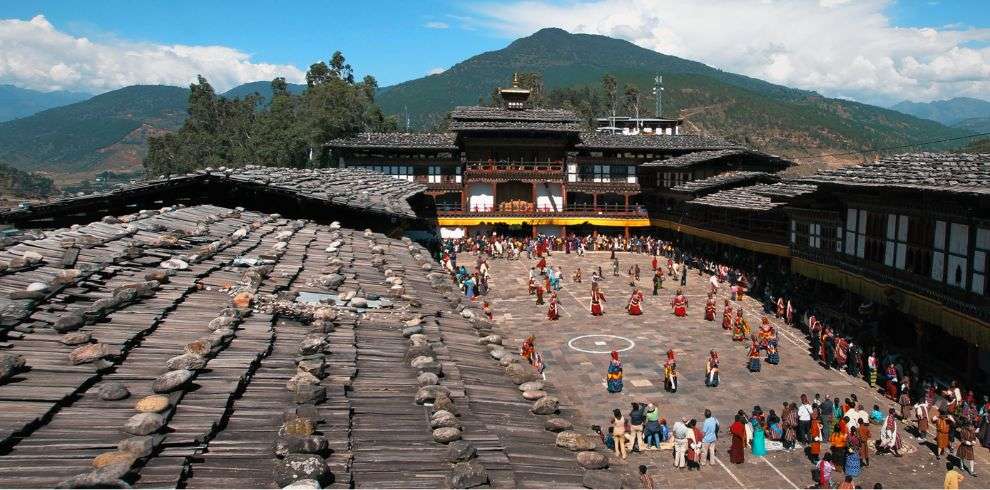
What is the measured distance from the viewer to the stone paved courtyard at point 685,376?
14422 mm

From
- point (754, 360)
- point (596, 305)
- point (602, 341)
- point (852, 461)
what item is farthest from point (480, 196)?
point (852, 461)

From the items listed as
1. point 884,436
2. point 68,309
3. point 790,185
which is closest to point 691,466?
point 884,436

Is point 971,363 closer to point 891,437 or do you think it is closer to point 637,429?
point 891,437

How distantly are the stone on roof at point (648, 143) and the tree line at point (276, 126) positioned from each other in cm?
2333

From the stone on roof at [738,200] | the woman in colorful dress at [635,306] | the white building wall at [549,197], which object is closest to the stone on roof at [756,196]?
the stone on roof at [738,200]

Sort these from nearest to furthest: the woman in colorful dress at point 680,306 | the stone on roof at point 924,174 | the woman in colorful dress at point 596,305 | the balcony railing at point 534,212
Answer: the stone on roof at point 924,174 → the woman in colorful dress at point 680,306 → the woman in colorful dress at point 596,305 → the balcony railing at point 534,212

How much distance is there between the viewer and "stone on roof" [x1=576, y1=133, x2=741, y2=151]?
54594 mm

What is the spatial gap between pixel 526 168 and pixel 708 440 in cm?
4245

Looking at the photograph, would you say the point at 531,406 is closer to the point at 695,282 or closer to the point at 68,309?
the point at 68,309

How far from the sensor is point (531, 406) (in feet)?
19.8

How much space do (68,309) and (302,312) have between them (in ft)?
7.00

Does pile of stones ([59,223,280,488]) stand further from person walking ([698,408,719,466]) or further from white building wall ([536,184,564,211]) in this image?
white building wall ([536,184,564,211])

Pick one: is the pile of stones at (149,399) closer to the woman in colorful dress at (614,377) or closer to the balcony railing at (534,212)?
the woman in colorful dress at (614,377)

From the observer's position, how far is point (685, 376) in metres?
21.2
